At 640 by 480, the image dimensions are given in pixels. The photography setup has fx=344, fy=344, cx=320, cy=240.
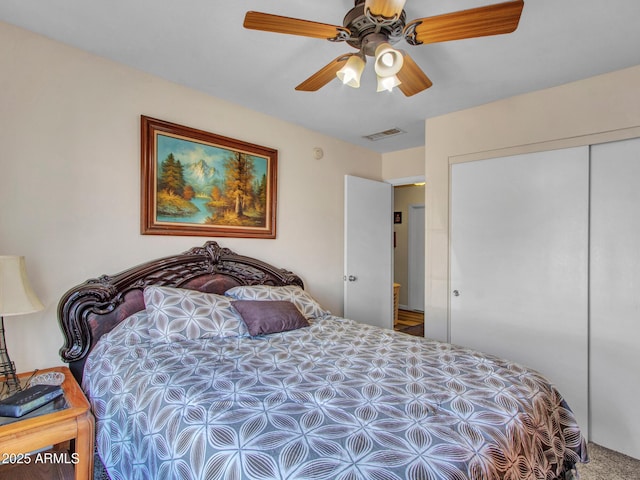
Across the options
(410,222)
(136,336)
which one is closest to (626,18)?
(136,336)

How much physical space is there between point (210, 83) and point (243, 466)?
2446 mm

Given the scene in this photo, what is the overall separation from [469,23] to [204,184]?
6.68 feet

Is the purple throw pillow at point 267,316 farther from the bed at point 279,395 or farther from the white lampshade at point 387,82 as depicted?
the white lampshade at point 387,82

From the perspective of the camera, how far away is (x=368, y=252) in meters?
3.95

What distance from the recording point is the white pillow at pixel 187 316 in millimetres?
1990

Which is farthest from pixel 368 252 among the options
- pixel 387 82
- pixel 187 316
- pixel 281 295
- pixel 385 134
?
pixel 387 82

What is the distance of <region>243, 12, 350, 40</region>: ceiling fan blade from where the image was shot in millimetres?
1387

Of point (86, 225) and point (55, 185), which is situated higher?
point (55, 185)

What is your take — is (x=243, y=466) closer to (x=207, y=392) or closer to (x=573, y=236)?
(x=207, y=392)

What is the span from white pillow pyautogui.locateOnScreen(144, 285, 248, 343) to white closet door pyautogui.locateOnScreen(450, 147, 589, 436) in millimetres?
1953

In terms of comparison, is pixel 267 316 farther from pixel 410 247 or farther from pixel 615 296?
pixel 410 247

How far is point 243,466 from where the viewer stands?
96 centimetres

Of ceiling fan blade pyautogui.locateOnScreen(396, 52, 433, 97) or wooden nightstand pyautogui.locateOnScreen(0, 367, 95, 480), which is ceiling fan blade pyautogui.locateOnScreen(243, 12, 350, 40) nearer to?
ceiling fan blade pyautogui.locateOnScreen(396, 52, 433, 97)

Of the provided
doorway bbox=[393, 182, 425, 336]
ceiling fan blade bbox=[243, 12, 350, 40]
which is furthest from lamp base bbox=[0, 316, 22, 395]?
doorway bbox=[393, 182, 425, 336]
